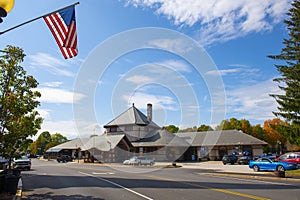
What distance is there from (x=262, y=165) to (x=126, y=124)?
36879mm

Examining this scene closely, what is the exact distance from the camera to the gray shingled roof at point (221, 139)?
48.3m

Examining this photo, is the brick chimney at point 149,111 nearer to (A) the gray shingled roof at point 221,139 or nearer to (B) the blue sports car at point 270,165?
(A) the gray shingled roof at point 221,139

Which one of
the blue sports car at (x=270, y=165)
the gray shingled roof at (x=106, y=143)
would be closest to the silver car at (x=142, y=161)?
the gray shingled roof at (x=106, y=143)

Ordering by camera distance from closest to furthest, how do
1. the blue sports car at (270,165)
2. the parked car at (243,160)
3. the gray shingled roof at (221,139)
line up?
the blue sports car at (270,165)
the parked car at (243,160)
the gray shingled roof at (221,139)

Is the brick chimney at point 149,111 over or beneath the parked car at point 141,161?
over

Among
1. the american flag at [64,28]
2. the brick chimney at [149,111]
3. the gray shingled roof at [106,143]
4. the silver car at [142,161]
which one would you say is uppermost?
the brick chimney at [149,111]

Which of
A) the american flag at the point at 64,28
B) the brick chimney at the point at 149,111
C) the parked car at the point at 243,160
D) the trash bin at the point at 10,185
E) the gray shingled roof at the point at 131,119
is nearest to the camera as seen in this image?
the american flag at the point at 64,28

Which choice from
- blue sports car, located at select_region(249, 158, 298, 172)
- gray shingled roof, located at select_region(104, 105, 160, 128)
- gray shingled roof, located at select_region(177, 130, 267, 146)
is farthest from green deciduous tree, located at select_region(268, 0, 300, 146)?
gray shingled roof, located at select_region(104, 105, 160, 128)

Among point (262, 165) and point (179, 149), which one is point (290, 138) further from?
point (179, 149)

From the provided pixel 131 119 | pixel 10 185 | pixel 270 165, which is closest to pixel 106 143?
pixel 131 119

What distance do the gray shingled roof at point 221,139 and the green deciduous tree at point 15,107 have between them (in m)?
41.4

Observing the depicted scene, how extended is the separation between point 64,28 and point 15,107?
443cm

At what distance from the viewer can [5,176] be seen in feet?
39.9

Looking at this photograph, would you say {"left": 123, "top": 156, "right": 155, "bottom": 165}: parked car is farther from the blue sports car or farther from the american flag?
the american flag
